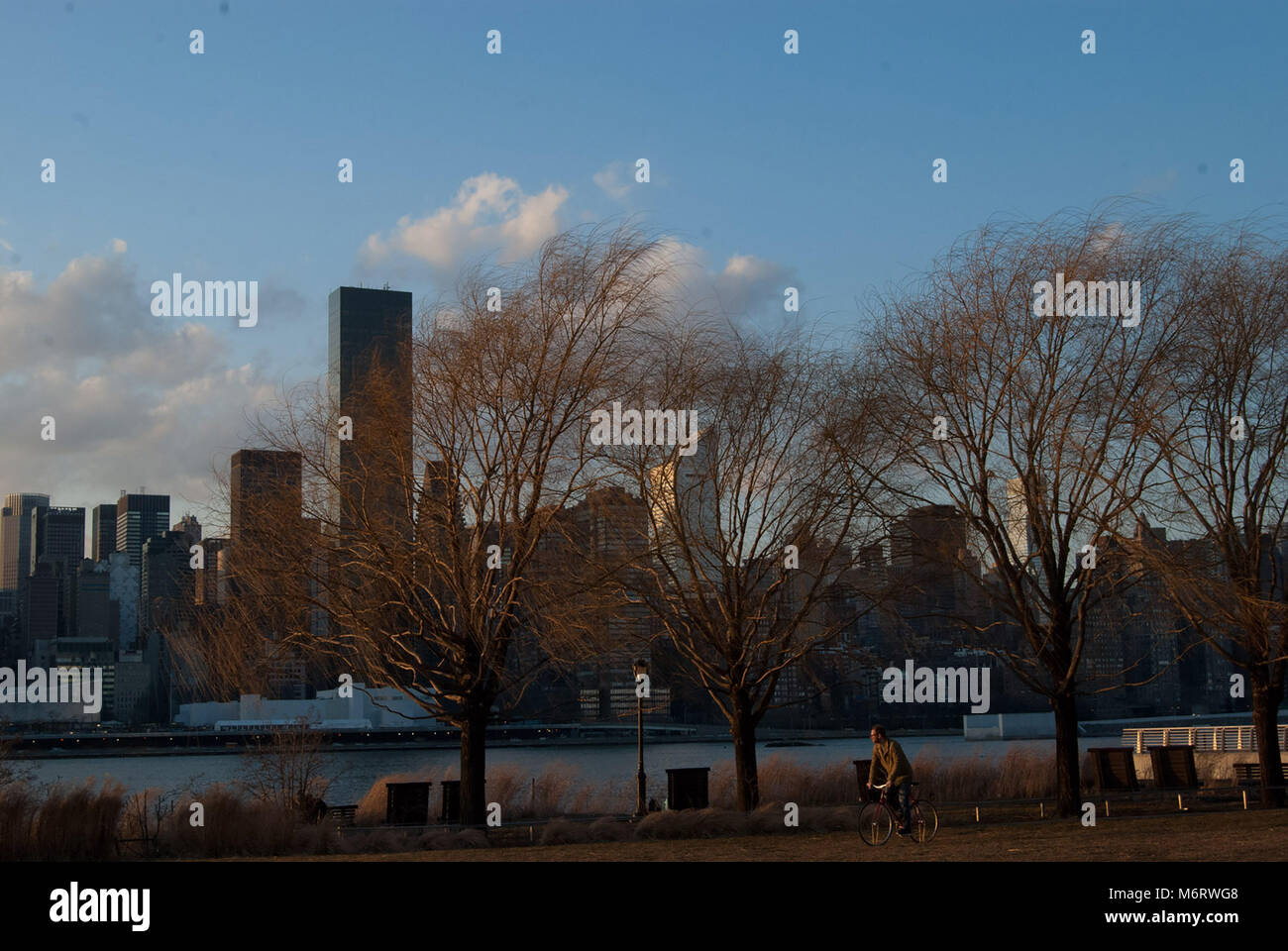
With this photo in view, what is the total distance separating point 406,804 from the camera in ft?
80.9

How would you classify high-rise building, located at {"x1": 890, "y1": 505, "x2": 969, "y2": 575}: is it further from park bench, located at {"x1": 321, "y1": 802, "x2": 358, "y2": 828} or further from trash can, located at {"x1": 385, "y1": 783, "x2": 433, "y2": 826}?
park bench, located at {"x1": 321, "y1": 802, "x2": 358, "y2": 828}

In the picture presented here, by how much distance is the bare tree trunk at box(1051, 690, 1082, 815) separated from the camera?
2402 cm

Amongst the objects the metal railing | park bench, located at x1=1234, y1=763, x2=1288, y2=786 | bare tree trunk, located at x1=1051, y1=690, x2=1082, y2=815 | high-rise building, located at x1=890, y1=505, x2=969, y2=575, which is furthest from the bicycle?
the metal railing

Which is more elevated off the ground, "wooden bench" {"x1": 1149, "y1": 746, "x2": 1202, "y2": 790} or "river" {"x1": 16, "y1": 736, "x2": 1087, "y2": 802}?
"wooden bench" {"x1": 1149, "y1": 746, "x2": 1202, "y2": 790}

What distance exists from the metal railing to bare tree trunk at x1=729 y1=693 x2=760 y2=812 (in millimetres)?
14177

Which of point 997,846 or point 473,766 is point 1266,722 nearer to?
point 997,846

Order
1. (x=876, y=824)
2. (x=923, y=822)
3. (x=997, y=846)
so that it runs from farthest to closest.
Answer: (x=923, y=822) → (x=876, y=824) → (x=997, y=846)

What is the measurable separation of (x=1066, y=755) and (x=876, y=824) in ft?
24.3

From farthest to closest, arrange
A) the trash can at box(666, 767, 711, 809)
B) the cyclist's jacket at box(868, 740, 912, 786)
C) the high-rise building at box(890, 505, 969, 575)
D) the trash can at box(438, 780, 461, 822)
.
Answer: the trash can at box(438, 780, 461, 822), the trash can at box(666, 767, 711, 809), the high-rise building at box(890, 505, 969, 575), the cyclist's jacket at box(868, 740, 912, 786)

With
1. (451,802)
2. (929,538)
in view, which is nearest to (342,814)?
(451,802)

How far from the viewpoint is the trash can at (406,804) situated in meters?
24.5
